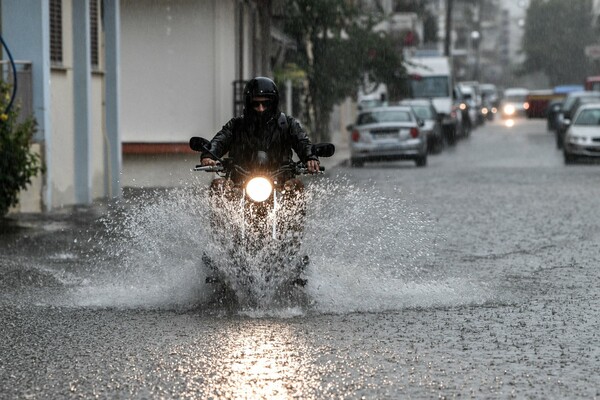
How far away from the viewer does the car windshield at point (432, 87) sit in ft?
173

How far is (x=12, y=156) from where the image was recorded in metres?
16.6

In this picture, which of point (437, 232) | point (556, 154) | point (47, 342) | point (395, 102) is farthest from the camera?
point (395, 102)

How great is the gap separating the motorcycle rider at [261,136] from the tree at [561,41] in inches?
4677

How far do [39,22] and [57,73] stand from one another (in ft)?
4.76

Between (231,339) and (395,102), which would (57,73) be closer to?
(231,339)

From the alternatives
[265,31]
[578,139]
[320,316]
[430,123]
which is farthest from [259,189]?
[430,123]

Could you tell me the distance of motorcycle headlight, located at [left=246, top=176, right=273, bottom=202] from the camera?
936 centimetres

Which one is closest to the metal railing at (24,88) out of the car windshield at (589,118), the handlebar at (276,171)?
the handlebar at (276,171)

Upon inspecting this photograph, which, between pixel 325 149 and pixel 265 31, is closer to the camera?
pixel 325 149

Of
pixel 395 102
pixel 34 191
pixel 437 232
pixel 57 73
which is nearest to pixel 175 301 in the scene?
pixel 437 232

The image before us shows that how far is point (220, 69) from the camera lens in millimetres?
29359

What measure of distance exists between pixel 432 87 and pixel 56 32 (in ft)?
111

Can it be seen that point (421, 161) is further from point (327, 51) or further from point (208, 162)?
point (208, 162)

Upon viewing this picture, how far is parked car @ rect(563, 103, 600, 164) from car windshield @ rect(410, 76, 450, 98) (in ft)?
56.4
